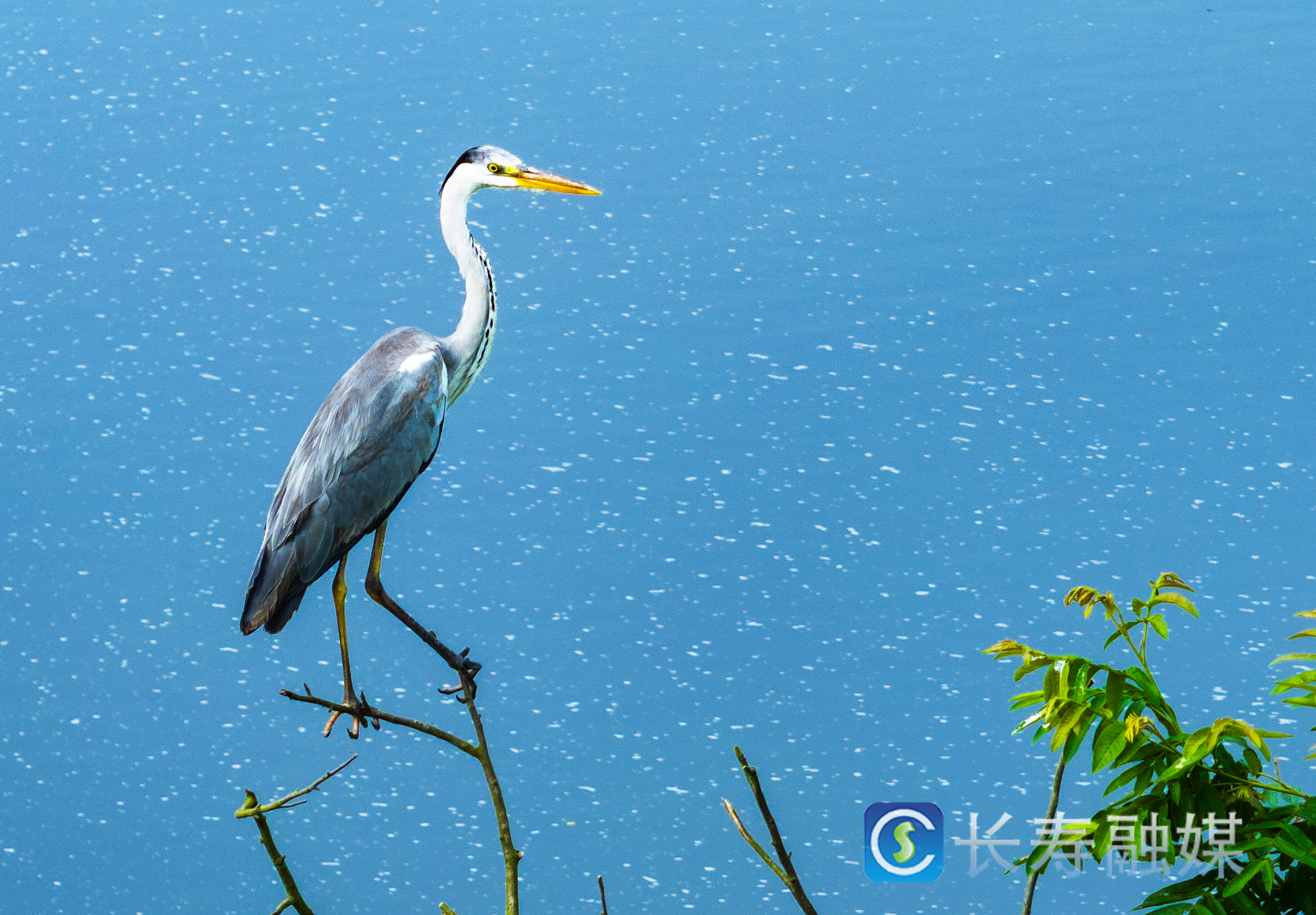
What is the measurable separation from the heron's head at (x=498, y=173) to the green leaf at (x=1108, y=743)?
0.55 meters

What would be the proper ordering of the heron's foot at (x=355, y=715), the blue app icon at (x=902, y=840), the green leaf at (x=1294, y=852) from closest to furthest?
the green leaf at (x=1294, y=852)
the heron's foot at (x=355, y=715)
the blue app icon at (x=902, y=840)

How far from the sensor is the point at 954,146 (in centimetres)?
288

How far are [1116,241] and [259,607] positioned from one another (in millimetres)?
1882

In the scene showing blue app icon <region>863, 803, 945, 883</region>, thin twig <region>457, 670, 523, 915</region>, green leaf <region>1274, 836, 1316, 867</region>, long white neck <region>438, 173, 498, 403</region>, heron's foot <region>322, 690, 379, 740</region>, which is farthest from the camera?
blue app icon <region>863, 803, 945, 883</region>

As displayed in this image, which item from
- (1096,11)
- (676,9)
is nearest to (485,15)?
(676,9)

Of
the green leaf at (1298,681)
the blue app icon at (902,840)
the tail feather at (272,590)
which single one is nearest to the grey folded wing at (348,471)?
the tail feather at (272,590)

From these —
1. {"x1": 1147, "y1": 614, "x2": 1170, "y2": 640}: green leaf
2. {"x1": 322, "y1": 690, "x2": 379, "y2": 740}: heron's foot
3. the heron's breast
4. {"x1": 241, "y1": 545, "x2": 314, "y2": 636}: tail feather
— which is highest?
the heron's breast

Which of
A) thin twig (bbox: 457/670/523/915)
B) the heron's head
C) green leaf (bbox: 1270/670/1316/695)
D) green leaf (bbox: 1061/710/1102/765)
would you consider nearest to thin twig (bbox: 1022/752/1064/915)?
green leaf (bbox: 1061/710/1102/765)

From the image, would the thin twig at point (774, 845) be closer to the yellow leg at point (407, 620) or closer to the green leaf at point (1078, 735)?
the green leaf at point (1078, 735)

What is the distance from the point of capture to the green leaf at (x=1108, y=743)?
75cm

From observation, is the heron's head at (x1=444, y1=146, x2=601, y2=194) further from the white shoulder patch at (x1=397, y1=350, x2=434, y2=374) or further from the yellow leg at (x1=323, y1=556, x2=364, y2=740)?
the yellow leg at (x1=323, y1=556, x2=364, y2=740)

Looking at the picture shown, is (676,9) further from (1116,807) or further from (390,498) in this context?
(1116,807)

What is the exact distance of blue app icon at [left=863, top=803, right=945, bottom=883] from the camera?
1.26 metres

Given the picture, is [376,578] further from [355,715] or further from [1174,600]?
[1174,600]
